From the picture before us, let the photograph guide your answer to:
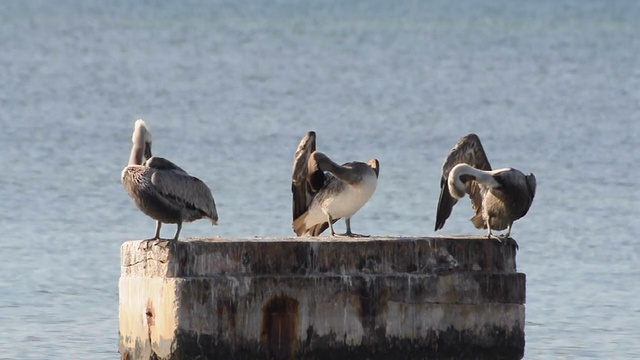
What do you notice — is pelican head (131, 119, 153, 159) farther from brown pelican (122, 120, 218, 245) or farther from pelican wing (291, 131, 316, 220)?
pelican wing (291, 131, 316, 220)

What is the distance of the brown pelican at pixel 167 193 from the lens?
1146 cm

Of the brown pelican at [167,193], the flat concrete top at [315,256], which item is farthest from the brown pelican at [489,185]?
the brown pelican at [167,193]

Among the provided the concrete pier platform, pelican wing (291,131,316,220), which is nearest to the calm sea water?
pelican wing (291,131,316,220)

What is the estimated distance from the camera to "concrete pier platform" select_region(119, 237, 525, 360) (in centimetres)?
1070

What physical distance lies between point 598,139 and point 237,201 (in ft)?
32.2

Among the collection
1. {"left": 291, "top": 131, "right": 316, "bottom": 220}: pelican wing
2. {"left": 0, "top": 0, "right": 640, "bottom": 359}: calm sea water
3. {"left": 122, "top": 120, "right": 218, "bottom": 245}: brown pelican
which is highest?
{"left": 0, "top": 0, "right": 640, "bottom": 359}: calm sea water

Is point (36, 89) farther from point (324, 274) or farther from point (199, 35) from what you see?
point (324, 274)

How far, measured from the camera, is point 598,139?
28531 millimetres

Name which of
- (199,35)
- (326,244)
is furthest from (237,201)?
(199,35)

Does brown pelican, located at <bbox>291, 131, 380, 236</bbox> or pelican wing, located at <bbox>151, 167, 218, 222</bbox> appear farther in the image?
brown pelican, located at <bbox>291, 131, 380, 236</bbox>

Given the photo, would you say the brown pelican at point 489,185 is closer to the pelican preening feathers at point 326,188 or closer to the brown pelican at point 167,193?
the pelican preening feathers at point 326,188

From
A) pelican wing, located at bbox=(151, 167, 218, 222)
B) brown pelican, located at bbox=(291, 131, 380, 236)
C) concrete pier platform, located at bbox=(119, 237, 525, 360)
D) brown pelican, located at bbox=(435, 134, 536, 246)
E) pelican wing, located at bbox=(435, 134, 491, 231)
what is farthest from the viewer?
pelican wing, located at bbox=(435, 134, 491, 231)

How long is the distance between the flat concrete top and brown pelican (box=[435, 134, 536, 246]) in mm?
271

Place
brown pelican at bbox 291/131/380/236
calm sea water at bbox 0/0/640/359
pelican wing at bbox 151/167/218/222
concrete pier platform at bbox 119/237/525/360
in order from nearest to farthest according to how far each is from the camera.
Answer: concrete pier platform at bbox 119/237/525/360 → pelican wing at bbox 151/167/218/222 → brown pelican at bbox 291/131/380/236 → calm sea water at bbox 0/0/640/359
